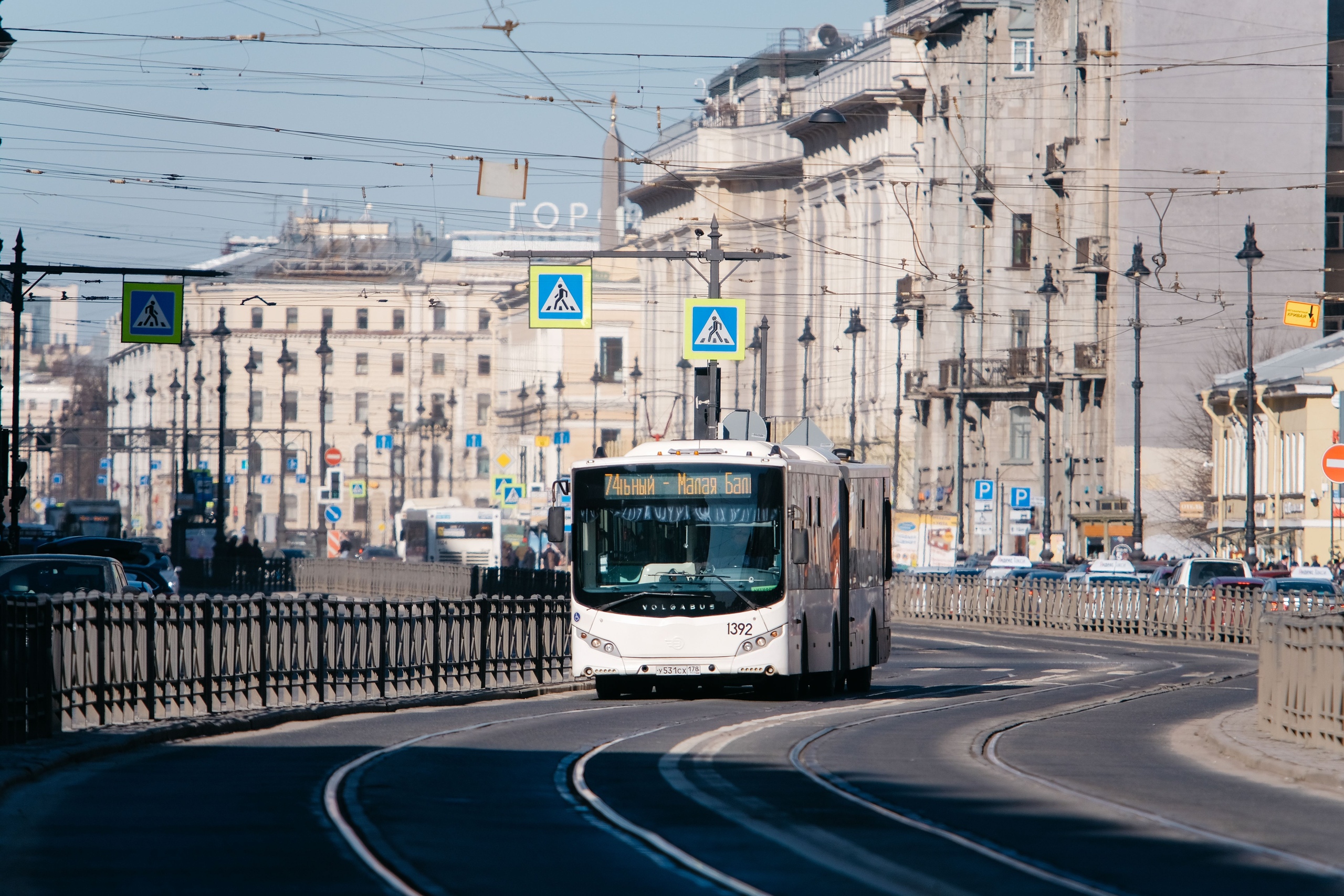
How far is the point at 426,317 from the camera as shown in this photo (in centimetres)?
15350

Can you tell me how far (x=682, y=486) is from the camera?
981 inches

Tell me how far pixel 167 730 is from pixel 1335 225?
73.1 metres

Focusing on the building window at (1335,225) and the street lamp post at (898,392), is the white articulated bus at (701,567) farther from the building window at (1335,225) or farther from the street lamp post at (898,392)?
the building window at (1335,225)

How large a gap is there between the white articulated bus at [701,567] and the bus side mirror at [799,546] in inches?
0.7

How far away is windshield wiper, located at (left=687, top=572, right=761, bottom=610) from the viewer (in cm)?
2427

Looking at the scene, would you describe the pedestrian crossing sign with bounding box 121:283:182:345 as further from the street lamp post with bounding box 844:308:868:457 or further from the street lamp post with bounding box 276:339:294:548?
the street lamp post with bounding box 276:339:294:548

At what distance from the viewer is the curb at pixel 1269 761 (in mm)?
15227

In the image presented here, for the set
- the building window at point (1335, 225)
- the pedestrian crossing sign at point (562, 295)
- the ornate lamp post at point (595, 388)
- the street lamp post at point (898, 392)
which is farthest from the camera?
the ornate lamp post at point (595, 388)

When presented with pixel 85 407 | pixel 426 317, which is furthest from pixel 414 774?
pixel 85 407

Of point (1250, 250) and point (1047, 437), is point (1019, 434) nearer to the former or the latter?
point (1047, 437)

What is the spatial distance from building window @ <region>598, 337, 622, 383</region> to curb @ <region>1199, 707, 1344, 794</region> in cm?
11994

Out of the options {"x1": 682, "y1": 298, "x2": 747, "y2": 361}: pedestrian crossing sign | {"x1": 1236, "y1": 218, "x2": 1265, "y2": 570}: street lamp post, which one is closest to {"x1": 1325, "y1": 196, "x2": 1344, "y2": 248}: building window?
{"x1": 1236, "y1": 218, "x2": 1265, "y2": 570}: street lamp post

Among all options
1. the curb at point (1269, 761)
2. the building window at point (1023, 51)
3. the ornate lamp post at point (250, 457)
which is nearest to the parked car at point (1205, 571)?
the curb at point (1269, 761)

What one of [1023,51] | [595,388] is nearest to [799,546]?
[1023,51]
